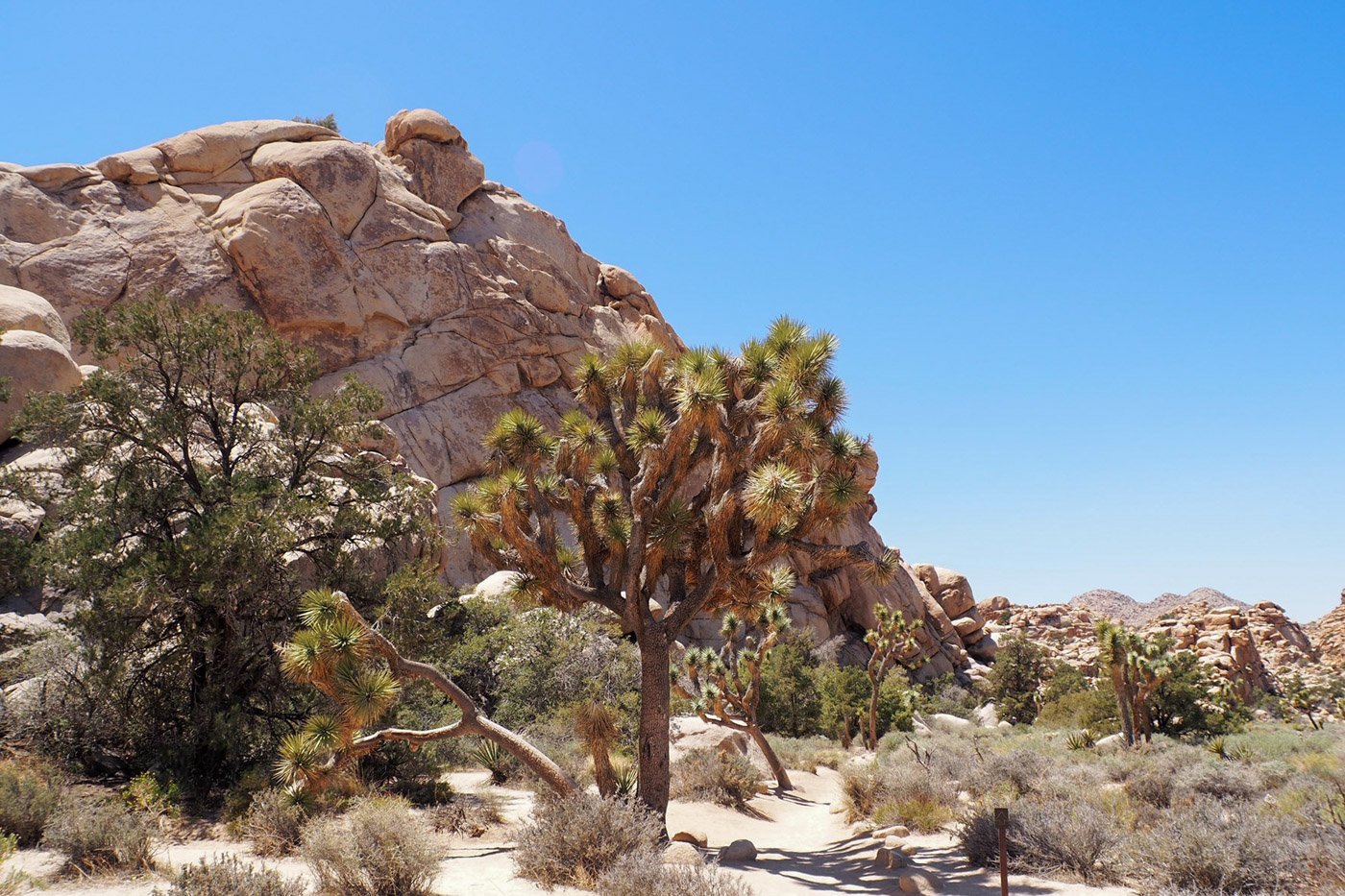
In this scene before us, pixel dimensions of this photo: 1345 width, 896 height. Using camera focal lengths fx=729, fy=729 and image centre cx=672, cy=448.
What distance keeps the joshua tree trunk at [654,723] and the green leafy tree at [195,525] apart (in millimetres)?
6090

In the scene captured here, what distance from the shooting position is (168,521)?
12242 millimetres

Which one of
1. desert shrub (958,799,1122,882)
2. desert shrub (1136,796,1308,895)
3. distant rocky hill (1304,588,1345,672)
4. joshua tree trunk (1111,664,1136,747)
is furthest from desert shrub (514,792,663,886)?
distant rocky hill (1304,588,1345,672)

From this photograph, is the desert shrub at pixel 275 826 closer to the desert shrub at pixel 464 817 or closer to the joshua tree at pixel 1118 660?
the desert shrub at pixel 464 817

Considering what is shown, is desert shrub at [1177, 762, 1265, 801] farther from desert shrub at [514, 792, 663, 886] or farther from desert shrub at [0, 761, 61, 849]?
desert shrub at [0, 761, 61, 849]

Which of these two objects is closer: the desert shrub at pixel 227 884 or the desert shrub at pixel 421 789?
the desert shrub at pixel 227 884

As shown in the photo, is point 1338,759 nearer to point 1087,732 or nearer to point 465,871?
point 1087,732

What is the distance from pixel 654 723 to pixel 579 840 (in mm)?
2637

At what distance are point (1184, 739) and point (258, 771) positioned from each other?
22.5 metres

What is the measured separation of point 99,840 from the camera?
7.20 m

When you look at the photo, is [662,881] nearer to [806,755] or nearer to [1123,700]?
[806,755]

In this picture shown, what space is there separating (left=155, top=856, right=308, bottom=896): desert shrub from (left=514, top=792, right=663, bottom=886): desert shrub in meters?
2.70

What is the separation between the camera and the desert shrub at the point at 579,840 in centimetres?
779

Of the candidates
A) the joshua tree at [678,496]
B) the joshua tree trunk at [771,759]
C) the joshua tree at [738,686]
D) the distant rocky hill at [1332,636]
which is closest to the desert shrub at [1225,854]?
the joshua tree at [678,496]

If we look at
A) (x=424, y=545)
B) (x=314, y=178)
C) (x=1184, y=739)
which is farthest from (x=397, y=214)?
(x=1184, y=739)
